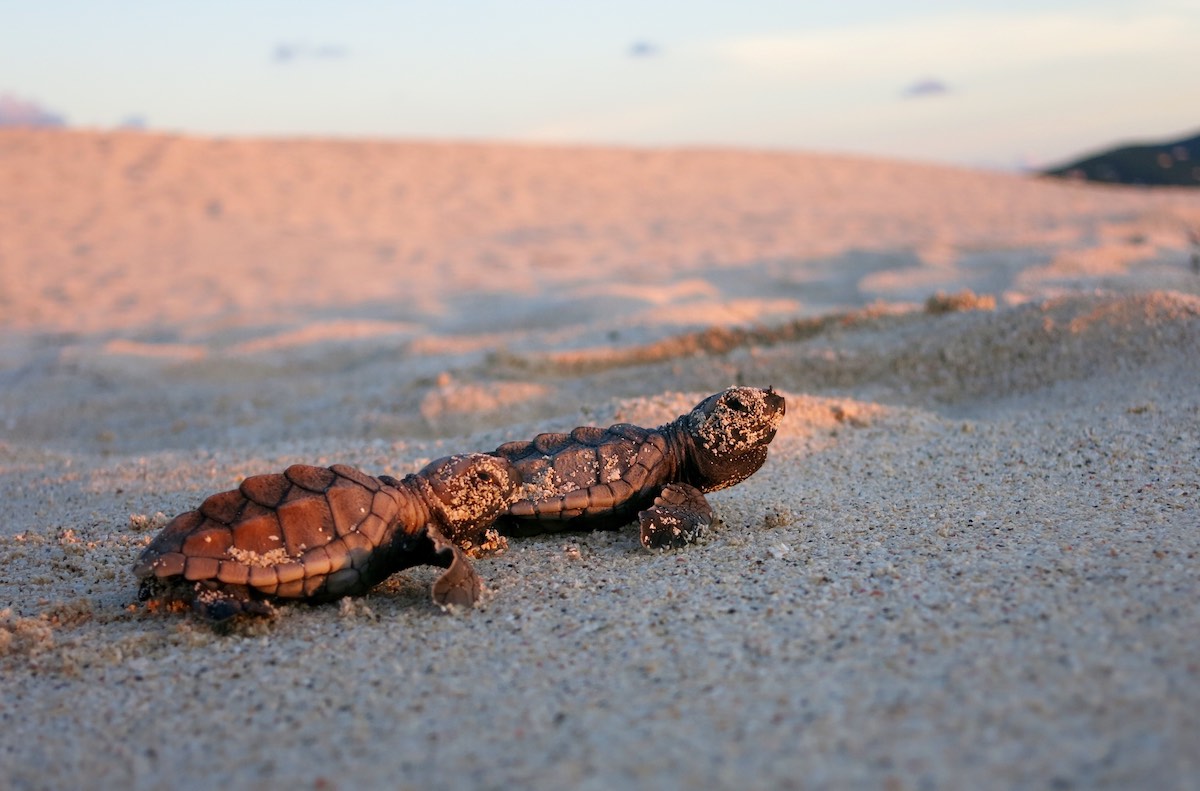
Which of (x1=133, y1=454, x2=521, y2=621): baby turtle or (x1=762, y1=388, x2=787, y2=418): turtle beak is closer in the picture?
(x1=133, y1=454, x2=521, y2=621): baby turtle

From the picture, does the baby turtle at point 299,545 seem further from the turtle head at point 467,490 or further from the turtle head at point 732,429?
the turtle head at point 732,429

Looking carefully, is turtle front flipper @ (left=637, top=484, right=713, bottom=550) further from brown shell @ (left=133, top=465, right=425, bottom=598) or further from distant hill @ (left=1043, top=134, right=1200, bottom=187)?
distant hill @ (left=1043, top=134, right=1200, bottom=187)

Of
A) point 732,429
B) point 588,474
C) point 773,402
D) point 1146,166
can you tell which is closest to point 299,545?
point 588,474

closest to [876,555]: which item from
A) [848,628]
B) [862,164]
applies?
[848,628]

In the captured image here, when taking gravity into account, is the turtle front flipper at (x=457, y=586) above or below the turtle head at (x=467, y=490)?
below

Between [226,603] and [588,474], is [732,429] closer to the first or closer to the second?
[588,474]

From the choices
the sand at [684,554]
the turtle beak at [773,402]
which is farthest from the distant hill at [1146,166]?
the turtle beak at [773,402]

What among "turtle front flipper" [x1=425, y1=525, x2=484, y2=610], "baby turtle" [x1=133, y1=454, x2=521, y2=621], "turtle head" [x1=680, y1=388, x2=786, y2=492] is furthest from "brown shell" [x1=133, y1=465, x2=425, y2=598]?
"turtle head" [x1=680, y1=388, x2=786, y2=492]

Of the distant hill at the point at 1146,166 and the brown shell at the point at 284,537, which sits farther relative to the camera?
the distant hill at the point at 1146,166
